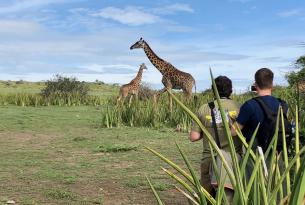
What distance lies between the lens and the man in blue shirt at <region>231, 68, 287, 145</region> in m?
3.74

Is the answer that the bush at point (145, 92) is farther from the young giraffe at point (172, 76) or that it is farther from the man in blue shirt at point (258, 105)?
the man in blue shirt at point (258, 105)

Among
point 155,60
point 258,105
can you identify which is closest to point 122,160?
point 258,105

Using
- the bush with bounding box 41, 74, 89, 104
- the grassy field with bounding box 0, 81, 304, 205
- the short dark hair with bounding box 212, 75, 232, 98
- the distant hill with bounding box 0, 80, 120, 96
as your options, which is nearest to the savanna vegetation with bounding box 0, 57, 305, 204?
the grassy field with bounding box 0, 81, 304, 205

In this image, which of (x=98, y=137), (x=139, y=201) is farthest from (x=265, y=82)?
(x=98, y=137)

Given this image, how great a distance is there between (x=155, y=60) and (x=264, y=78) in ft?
45.1

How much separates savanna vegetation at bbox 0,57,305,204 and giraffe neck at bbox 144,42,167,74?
127 centimetres

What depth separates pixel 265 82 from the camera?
381 cm

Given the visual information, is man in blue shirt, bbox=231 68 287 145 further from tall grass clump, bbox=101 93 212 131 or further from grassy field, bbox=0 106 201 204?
tall grass clump, bbox=101 93 212 131

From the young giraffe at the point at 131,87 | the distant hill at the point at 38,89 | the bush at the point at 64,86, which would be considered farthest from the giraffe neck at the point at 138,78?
the distant hill at the point at 38,89

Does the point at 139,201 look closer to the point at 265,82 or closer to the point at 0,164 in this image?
the point at 265,82

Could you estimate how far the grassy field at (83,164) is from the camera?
20.4 feet

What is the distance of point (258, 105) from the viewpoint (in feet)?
12.4

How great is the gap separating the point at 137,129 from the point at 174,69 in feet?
13.3

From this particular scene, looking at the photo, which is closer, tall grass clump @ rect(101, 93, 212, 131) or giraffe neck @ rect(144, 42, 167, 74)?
tall grass clump @ rect(101, 93, 212, 131)
